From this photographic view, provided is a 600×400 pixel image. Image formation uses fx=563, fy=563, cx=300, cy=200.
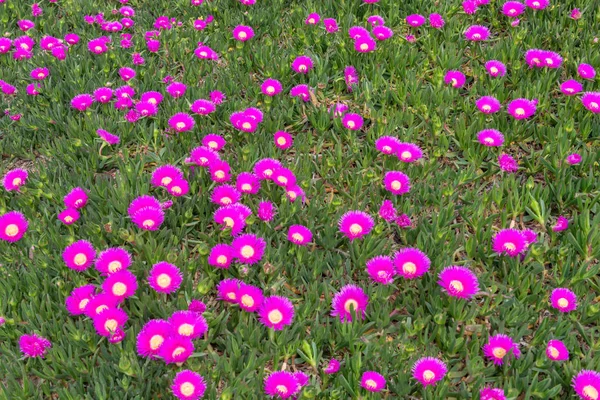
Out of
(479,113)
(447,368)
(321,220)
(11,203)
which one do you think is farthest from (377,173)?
(11,203)

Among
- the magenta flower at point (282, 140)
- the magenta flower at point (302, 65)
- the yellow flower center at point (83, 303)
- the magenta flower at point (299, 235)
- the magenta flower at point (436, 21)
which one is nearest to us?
the yellow flower center at point (83, 303)

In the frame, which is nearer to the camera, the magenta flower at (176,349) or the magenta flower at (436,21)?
the magenta flower at (176,349)

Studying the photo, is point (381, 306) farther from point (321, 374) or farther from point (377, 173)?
point (377, 173)

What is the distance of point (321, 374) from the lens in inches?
73.9

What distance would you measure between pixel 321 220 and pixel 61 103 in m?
1.63

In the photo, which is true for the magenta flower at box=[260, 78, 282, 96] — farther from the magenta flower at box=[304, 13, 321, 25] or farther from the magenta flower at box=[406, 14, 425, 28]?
the magenta flower at box=[406, 14, 425, 28]

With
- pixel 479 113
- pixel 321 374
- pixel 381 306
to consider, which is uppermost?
pixel 479 113

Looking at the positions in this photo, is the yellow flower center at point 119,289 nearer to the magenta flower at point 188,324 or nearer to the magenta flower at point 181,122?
the magenta flower at point 188,324

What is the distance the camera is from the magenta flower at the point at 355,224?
2.17m

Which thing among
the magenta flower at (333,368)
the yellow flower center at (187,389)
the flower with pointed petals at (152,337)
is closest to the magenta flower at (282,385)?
the magenta flower at (333,368)

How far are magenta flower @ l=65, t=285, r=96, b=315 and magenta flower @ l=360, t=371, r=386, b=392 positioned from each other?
3.10 feet

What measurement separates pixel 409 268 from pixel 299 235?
0.43 m

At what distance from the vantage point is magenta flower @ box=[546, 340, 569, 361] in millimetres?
1750

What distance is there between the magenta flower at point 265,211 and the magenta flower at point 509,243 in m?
0.86
